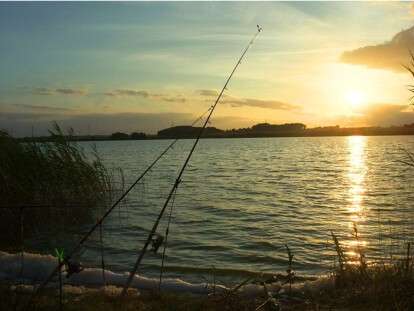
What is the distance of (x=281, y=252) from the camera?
41.9ft

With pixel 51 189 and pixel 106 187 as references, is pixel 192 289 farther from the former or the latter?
pixel 106 187

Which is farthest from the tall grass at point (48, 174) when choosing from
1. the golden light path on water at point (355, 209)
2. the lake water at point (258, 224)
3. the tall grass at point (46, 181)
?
the golden light path on water at point (355, 209)

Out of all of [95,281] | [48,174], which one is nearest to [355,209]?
[48,174]

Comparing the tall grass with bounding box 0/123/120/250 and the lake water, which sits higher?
the tall grass with bounding box 0/123/120/250

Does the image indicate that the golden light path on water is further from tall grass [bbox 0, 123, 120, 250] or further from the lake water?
tall grass [bbox 0, 123, 120, 250]

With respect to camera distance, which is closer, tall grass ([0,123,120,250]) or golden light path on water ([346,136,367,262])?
golden light path on water ([346,136,367,262])

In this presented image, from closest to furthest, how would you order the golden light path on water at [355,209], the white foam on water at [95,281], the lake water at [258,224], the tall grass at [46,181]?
the white foam on water at [95,281], the lake water at [258,224], the golden light path on water at [355,209], the tall grass at [46,181]

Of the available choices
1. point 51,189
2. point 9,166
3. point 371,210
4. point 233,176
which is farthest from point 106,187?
point 233,176

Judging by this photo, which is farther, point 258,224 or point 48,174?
point 258,224

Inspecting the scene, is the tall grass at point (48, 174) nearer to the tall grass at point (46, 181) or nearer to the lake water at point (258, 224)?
the tall grass at point (46, 181)

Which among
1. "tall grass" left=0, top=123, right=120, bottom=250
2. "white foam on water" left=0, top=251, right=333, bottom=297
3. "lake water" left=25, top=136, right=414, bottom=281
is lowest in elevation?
"lake water" left=25, top=136, right=414, bottom=281

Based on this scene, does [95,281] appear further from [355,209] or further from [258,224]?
[355,209]

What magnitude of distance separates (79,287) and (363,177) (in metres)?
30.0

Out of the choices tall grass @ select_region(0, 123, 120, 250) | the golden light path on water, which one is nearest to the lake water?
the golden light path on water
